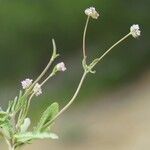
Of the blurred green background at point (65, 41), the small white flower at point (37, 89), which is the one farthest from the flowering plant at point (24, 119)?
the blurred green background at point (65, 41)

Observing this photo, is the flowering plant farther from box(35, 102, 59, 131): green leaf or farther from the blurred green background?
→ the blurred green background

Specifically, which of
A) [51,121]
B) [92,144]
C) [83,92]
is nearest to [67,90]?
[83,92]

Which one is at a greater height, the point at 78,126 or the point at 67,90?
the point at 67,90

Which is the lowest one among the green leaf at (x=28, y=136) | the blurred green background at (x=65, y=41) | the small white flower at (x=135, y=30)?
the green leaf at (x=28, y=136)

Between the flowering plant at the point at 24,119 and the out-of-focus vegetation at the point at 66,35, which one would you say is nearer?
the flowering plant at the point at 24,119

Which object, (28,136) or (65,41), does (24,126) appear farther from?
(65,41)

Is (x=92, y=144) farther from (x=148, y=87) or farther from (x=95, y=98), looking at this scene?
(x=148, y=87)

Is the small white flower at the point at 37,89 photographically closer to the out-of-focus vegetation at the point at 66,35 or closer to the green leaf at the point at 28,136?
the green leaf at the point at 28,136
